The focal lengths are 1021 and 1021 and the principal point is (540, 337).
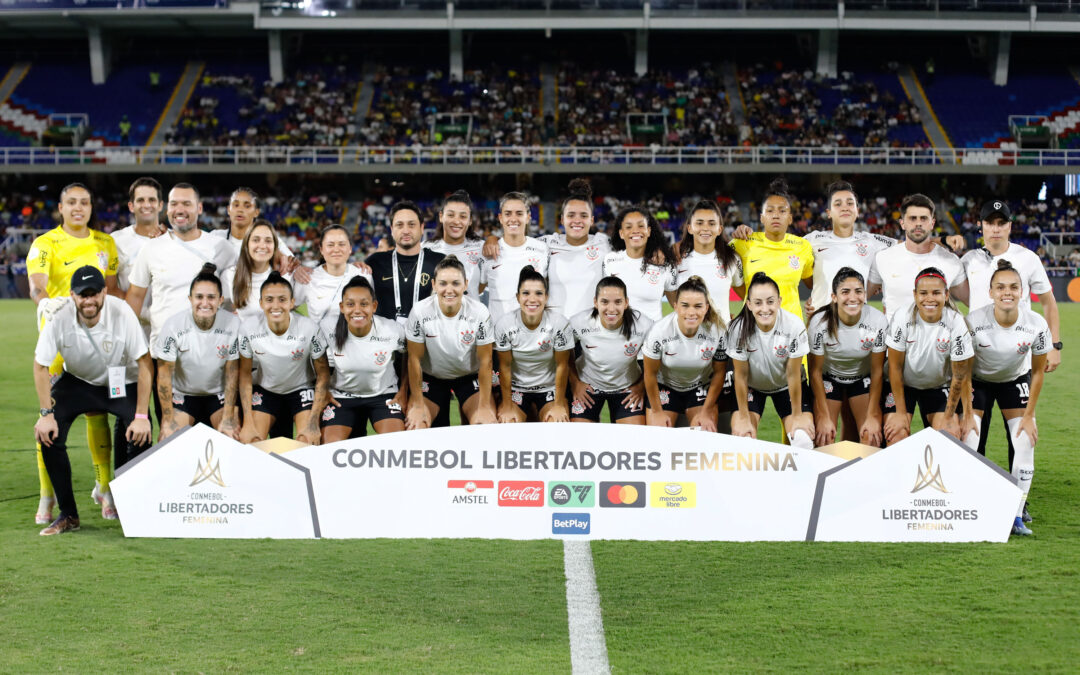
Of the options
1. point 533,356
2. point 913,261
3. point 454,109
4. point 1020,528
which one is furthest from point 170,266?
point 454,109

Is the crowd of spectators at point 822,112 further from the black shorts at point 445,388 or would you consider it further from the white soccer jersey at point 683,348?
the black shorts at point 445,388

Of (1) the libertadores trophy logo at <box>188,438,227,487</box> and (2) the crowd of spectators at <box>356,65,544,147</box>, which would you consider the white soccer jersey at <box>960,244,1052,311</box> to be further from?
(2) the crowd of spectators at <box>356,65,544,147</box>

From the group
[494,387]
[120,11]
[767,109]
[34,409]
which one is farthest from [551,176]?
[494,387]

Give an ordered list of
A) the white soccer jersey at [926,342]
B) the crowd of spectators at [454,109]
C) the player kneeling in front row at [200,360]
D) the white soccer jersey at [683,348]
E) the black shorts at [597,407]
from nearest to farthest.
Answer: the white soccer jersey at [926,342], the player kneeling in front row at [200,360], the white soccer jersey at [683,348], the black shorts at [597,407], the crowd of spectators at [454,109]

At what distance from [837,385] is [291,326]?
3.48 metres

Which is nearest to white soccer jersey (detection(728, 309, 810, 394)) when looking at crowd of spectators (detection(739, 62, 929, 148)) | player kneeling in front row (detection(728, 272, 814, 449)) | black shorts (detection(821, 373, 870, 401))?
player kneeling in front row (detection(728, 272, 814, 449))

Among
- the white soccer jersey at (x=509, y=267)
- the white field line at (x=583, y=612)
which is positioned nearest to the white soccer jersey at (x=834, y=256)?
the white soccer jersey at (x=509, y=267)

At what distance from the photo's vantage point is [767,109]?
122ft

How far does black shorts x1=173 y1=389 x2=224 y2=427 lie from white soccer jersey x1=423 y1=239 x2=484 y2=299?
175 centimetres

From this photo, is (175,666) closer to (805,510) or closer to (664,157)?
(805,510)

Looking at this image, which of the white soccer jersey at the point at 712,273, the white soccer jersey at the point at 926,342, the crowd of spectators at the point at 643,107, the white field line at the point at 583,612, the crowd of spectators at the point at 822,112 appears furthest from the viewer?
the crowd of spectators at the point at 643,107

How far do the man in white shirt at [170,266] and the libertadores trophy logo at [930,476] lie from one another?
4.74 metres

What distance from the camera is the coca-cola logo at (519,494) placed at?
18.5 ft

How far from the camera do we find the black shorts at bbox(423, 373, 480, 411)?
668 cm
